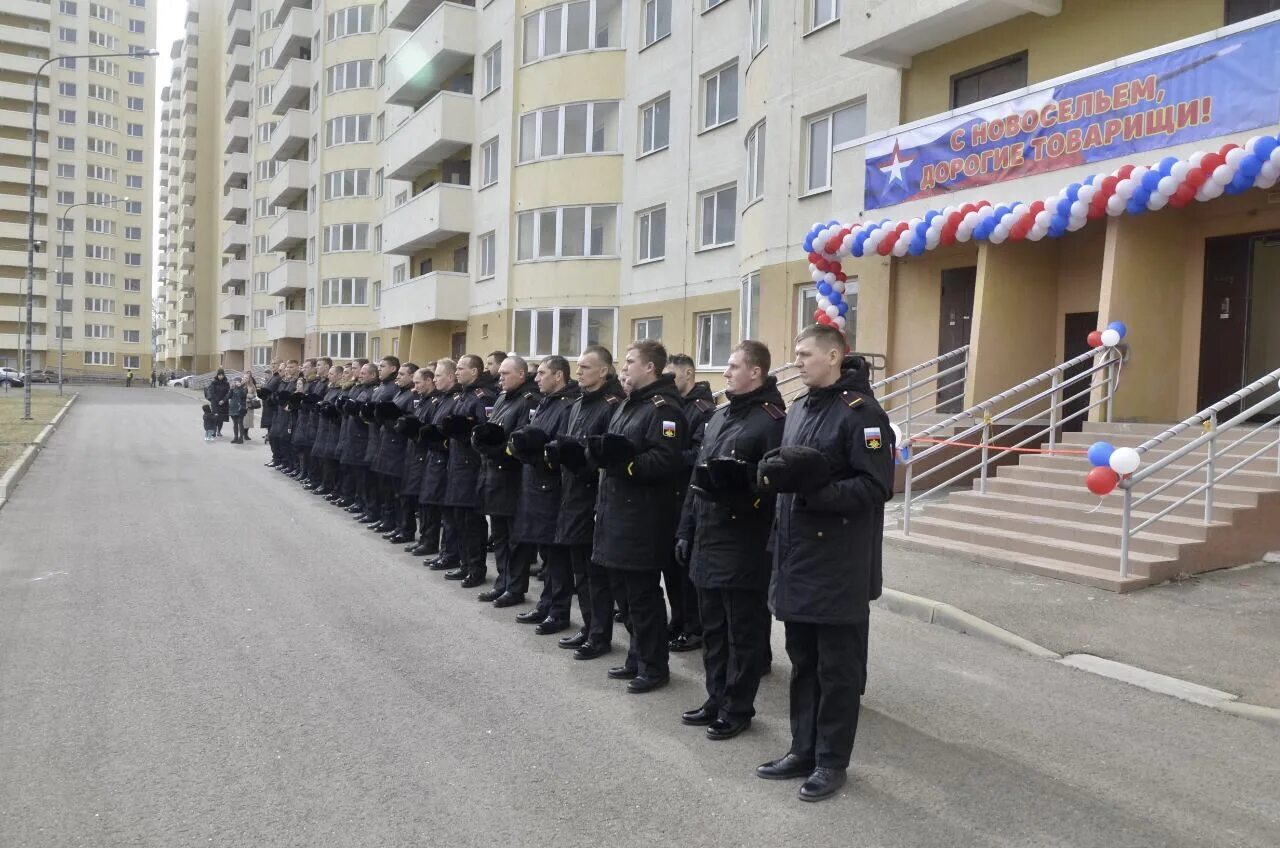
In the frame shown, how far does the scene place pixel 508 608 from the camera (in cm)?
807

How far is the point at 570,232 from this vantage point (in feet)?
87.1

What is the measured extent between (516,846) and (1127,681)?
4249 mm

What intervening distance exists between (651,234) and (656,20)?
5.30 metres

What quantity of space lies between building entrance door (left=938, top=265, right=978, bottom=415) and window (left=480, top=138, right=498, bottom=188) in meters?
17.5

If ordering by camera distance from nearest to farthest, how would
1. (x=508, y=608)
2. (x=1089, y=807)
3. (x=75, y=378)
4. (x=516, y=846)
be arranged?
1. (x=516, y=846)
2. (x=1089, y=807)
3. (x=508, y=608)
4. (x=75, y=378)

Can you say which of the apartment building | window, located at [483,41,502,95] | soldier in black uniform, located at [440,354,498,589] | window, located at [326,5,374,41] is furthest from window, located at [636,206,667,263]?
the apartment building

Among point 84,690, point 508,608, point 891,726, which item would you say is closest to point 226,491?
point 508,608

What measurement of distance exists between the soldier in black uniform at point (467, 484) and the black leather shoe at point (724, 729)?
13.2 feet

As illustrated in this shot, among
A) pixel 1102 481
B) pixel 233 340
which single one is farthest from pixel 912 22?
pixel 233 340

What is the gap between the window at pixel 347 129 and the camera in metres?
44.6

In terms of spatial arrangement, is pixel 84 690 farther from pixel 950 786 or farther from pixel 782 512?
pixel 950 786

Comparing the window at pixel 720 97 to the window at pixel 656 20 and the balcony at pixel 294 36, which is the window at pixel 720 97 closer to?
the window at pixel 656 20

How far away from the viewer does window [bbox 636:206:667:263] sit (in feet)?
79.9

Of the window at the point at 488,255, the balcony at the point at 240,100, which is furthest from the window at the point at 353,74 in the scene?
the balcony at the point at 240,100
